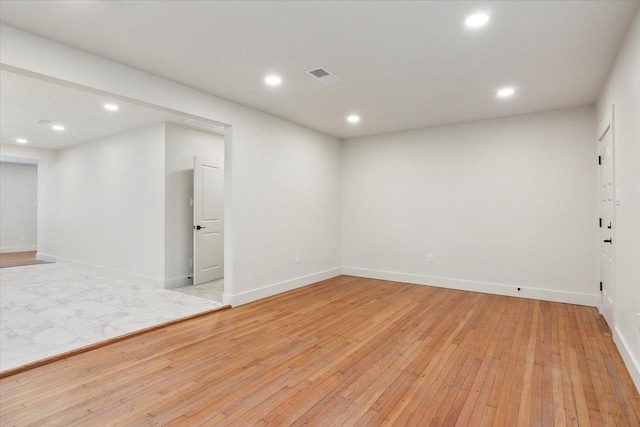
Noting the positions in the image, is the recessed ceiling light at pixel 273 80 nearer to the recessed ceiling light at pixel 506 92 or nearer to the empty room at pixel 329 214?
the empty room at pixel 329 214

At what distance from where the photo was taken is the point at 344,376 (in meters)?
2.43

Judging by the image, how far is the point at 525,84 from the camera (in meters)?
3.57

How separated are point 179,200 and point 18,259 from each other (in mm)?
5975

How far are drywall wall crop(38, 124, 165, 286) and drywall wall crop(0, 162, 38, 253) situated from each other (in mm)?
2407

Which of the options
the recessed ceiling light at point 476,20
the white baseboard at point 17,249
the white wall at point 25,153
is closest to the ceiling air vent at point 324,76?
the recessed ceiling light at point 476,20

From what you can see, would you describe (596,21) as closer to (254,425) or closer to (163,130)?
(254,425)

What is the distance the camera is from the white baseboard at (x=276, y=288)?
4.23m

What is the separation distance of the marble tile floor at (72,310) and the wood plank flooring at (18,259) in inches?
69.6

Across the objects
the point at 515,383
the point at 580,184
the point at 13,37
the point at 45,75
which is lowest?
the point at 515,383

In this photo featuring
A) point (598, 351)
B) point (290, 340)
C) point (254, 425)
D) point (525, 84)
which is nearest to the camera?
point (254, 425)

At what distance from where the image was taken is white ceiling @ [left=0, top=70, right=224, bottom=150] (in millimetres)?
3863

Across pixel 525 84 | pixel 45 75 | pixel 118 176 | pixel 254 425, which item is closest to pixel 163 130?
pixel 118 176

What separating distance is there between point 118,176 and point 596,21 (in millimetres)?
6877

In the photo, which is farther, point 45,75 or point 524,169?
point 524,169
